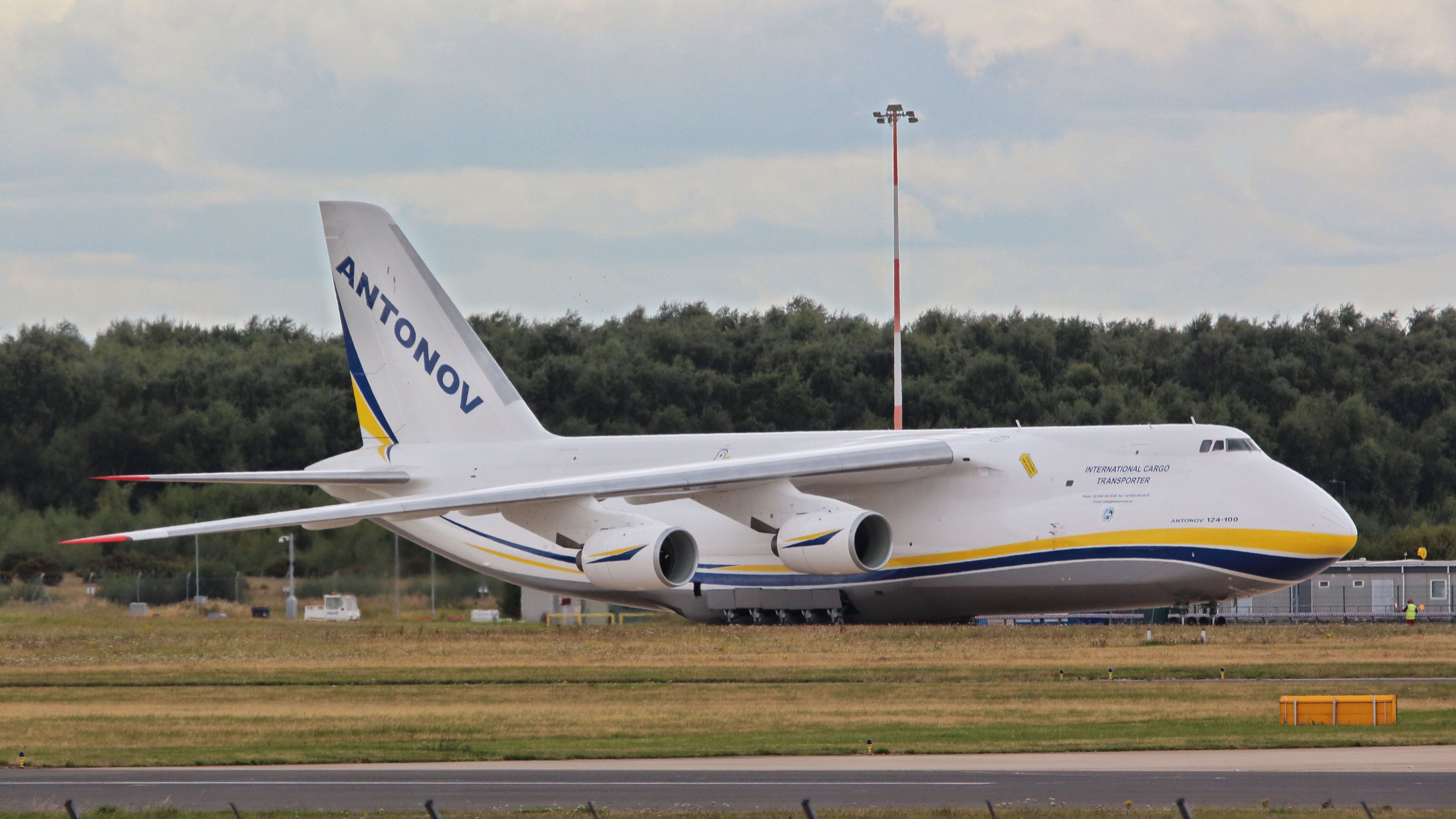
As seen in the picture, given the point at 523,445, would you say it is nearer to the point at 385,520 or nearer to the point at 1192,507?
the point at 385,520

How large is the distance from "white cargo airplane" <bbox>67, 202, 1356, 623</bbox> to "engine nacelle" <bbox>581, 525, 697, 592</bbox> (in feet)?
0.10

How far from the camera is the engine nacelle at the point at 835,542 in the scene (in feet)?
93.6

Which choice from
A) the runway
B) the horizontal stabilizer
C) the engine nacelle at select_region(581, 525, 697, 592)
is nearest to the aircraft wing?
the engine nacelle at select_region(581, 525, 697, 592)

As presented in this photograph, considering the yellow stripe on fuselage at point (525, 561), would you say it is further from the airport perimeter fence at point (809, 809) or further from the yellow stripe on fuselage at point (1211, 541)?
the airport perimeter fence at point (809, 809)

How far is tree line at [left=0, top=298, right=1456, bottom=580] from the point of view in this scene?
50281 mm

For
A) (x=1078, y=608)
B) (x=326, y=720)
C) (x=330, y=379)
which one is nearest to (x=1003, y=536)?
(x=1078, y=608)

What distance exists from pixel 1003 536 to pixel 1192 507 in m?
2.82

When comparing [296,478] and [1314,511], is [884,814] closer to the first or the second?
[1314,511]

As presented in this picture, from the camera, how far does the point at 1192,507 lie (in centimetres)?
2770

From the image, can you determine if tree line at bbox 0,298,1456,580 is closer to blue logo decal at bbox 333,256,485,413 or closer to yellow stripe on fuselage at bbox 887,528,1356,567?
A: blue logo decal at bbox 333,256,485,413

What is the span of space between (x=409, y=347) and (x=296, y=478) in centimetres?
453

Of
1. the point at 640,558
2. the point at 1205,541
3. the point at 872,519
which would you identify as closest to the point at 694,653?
the point at 640,558

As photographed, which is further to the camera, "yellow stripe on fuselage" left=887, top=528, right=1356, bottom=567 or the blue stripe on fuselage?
the blue stripe on fuselage

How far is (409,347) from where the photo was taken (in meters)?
35.5
